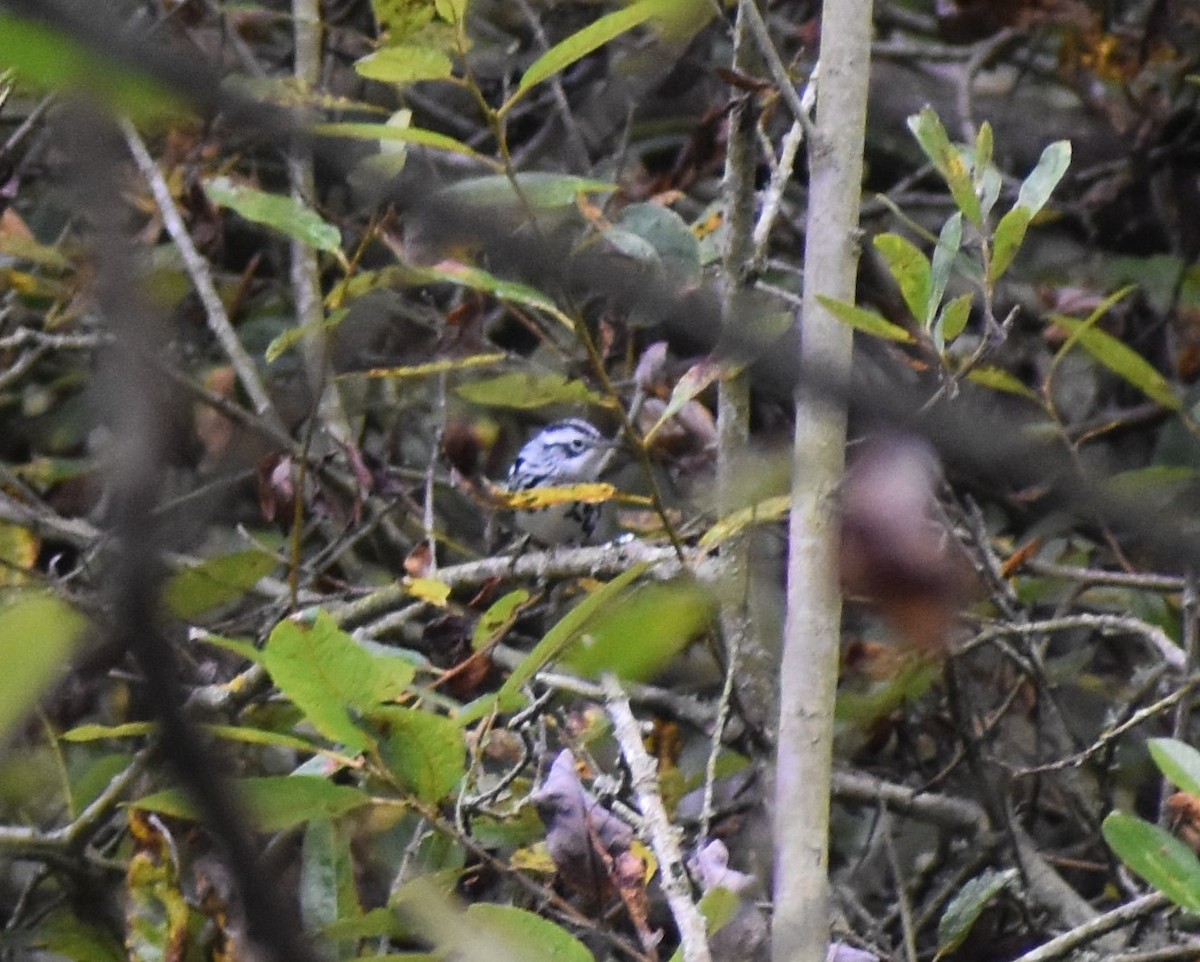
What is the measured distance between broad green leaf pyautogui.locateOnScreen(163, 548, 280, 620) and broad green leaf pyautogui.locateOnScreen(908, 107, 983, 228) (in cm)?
83

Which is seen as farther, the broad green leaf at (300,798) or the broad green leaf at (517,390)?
the broad green leaf at (517,390)

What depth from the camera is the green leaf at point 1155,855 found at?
3.91ft

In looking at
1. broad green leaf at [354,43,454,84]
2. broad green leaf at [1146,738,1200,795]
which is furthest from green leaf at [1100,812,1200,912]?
broad green leaf at [354,43,454,84]

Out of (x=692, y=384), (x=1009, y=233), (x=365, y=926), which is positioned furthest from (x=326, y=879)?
(x=1009, y=233)

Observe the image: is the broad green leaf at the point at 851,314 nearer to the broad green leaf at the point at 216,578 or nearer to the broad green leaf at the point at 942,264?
the broad green leaf at the point at 942,264

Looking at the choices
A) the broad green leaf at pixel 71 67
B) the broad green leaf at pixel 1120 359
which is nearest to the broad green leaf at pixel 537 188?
the broad green leaf at pixel 1120 359

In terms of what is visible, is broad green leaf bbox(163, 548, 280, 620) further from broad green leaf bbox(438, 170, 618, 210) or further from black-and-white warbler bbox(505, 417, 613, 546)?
black-and-white warbler bbox(505, 417, 613, 546)

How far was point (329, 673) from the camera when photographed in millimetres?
1140

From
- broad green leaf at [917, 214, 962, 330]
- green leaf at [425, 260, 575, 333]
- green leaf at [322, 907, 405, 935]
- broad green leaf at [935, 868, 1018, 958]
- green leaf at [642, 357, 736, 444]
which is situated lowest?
broad green leaf at [935, 868, 1018, 958]

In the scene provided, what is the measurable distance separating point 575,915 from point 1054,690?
36.3 inches

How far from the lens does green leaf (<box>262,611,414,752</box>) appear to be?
1.11 m

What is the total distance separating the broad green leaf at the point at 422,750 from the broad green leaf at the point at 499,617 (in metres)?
0.24

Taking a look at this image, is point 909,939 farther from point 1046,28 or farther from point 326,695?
point 1046,28

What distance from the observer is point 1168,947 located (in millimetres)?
1325
